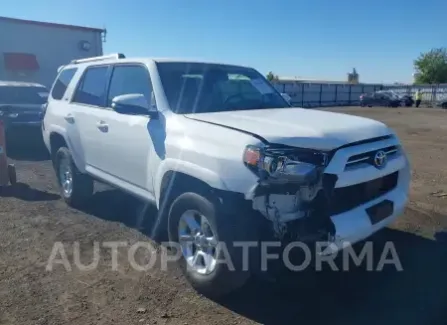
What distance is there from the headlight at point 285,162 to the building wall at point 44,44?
16422mm

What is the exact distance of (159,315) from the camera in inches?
124

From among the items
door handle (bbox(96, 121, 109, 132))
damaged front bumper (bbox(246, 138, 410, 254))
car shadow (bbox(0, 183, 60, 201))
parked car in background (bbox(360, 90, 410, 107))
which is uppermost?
parked car in background (bbox(360, 90, 410, 107))

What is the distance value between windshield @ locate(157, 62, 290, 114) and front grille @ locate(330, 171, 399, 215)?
60.0 inches

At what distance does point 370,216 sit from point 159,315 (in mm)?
1814

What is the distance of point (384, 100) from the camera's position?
3953 cm

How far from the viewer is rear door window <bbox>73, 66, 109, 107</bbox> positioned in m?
4.92

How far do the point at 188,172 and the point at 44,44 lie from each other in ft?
53.8

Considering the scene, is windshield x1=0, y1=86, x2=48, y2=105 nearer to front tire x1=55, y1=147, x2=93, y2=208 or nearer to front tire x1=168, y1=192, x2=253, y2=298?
front tire x1=55, y1=147, x2=93, y2=208

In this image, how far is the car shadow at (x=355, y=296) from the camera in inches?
123

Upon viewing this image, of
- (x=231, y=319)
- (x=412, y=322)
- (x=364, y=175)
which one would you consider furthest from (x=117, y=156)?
(x=412, y=322)

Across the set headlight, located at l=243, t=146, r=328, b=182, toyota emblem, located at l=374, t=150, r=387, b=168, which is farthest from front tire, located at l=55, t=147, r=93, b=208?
toyota emblem, located at l=374, t=150, r=387, b=168

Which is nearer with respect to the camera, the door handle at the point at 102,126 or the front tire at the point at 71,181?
the door handle at the point at 102,126

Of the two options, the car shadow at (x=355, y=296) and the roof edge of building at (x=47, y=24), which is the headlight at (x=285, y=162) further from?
the roof edge of building at (x=47, y=24)

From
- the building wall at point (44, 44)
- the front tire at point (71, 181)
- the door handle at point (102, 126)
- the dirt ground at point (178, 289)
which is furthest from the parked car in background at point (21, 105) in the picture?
the door handle at point (102, 126)
